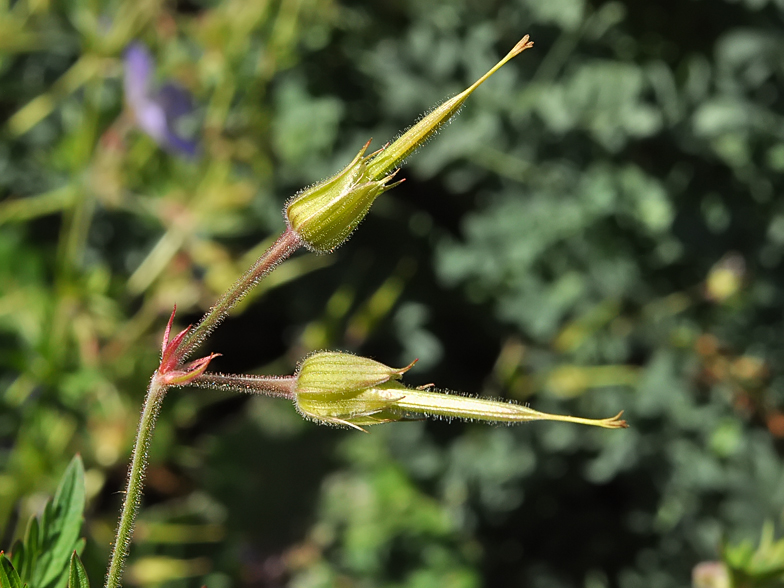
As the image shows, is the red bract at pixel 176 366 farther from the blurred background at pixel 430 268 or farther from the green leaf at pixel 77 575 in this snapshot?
the blurred background at pixel 430 268

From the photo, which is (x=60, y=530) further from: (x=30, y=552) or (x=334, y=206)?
(x=334, y=206)

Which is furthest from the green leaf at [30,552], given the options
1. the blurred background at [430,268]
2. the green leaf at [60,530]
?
the blurred background at [430,268]

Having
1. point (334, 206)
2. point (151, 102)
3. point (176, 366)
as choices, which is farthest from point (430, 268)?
point (176, 366)

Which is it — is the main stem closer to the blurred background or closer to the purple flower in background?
the blurred background

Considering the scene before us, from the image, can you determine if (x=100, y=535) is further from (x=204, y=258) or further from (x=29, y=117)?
(x=29, y=117)

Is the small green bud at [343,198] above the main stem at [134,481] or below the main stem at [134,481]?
above

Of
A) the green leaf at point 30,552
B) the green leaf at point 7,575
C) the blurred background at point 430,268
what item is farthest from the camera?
the blurred background at point 430,268

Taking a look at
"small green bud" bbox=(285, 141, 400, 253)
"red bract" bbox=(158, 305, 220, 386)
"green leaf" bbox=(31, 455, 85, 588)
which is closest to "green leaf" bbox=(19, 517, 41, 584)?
"green leaf" bbox=(31, 455, 85, 588)
